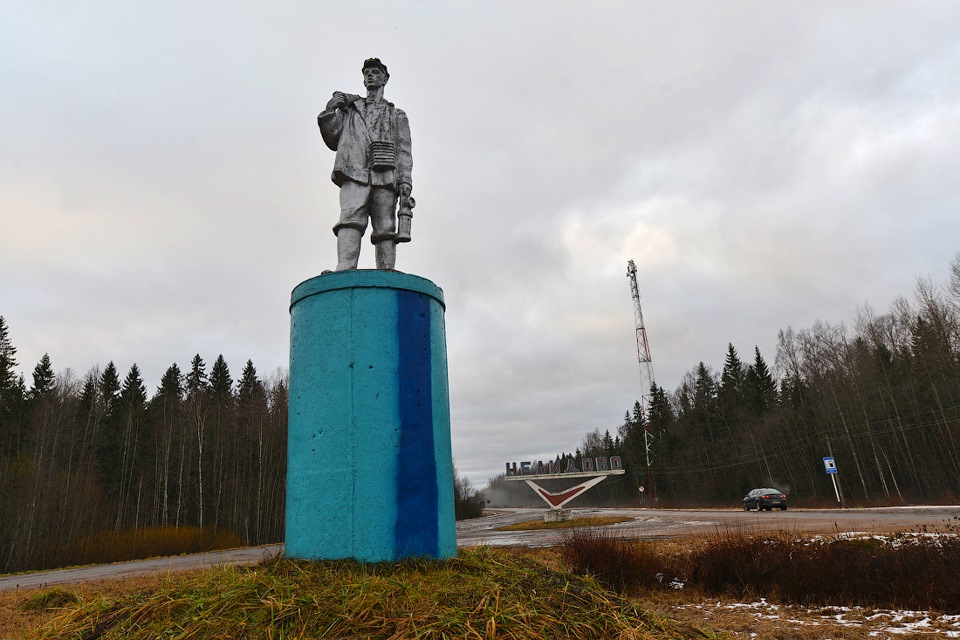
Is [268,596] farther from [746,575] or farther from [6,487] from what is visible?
[6,487]

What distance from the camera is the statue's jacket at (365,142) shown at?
483cm

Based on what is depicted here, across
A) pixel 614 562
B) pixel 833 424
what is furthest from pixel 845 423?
pixel 614 562

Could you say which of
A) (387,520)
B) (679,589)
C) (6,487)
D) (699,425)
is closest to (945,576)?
(679,589)

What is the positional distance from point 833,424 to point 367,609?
1775 inches

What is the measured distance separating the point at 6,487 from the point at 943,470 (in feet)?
160

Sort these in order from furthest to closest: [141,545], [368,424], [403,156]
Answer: [141,545] → [403,156] → [368,424]

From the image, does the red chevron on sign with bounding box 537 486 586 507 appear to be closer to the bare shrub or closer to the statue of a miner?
the bare shrub

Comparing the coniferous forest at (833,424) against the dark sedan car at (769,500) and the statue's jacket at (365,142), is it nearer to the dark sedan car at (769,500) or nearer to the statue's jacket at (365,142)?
the dark sedan car at (769,500)

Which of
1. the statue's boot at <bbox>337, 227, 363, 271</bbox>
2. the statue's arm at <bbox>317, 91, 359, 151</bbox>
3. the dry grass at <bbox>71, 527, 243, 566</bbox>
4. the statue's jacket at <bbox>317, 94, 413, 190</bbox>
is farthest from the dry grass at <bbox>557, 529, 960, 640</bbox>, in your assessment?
the dry grass at <bbox>71, 527, 243, 566</bbox>

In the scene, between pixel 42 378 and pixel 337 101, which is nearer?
pixel 337 101

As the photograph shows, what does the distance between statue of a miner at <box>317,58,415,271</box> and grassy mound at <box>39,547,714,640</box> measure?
263cm

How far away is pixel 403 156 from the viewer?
16.5 feet

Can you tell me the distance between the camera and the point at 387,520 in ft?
10.8

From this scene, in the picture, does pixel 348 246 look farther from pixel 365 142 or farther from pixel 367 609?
pixel 367 609
